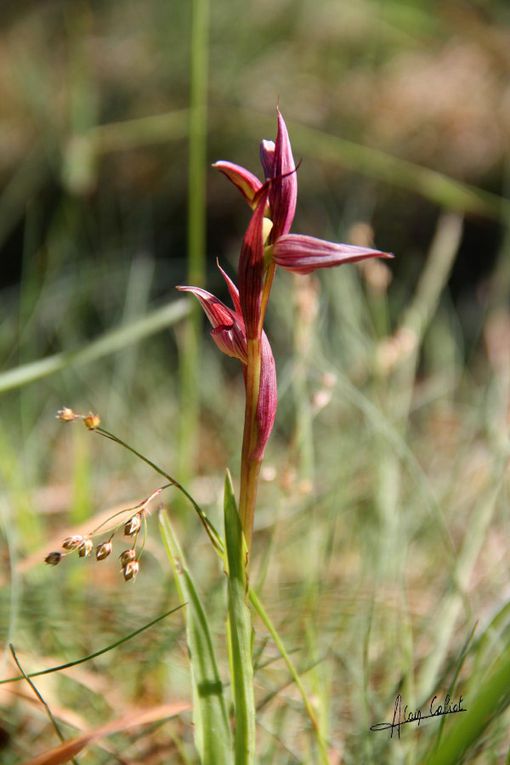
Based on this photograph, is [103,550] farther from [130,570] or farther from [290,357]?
[290,357]

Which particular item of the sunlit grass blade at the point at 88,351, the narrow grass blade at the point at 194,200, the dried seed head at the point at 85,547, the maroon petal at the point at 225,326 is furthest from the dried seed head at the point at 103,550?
the narrow grass blade at the point at 194,200

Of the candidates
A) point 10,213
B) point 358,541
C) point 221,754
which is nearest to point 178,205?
point 10,213

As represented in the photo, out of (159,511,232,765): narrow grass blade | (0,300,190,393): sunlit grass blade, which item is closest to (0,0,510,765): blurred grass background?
(0,300,190,393): sunlit grass blade

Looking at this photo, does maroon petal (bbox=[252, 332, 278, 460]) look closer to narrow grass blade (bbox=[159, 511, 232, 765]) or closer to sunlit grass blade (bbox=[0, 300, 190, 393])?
narrow grass blade (bbox=[159, 511, 232, 765])

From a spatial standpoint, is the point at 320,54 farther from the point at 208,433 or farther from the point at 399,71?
the point at 208,433

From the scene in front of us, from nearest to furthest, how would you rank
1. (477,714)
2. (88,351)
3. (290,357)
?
(477,714)
(88,351)
(290,357)
